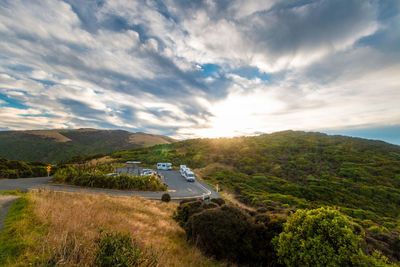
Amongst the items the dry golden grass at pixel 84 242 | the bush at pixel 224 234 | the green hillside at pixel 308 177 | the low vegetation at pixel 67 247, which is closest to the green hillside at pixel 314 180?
the green hillside at pixel 308 177

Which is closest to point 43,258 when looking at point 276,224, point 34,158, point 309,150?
point 276,224

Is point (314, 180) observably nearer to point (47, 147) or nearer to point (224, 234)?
point (224, 234)

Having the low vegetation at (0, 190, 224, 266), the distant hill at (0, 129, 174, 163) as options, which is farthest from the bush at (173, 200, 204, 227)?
the distant hill at (0, 129, 174, 163)

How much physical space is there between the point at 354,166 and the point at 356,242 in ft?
182

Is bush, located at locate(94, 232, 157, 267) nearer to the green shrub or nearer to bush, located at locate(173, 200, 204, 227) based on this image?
the green shrub

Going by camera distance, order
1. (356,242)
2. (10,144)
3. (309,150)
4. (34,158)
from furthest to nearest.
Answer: (10,144), (34,158), (309,150), (356,242)

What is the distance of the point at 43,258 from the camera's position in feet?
10.5

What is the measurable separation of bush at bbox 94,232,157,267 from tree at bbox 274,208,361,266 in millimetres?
4222

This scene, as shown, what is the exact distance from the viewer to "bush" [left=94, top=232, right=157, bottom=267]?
3191 millimetres

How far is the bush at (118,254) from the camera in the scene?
319 centimetres

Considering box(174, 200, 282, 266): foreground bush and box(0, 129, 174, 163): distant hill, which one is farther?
box(0, 129, 174, 163): distant hill

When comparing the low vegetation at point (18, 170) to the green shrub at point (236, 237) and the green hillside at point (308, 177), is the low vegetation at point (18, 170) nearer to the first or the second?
the green hillside at point (308, 177)

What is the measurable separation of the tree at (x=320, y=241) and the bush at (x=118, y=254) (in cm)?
422

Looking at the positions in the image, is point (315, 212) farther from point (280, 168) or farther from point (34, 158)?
point (34, 158)
